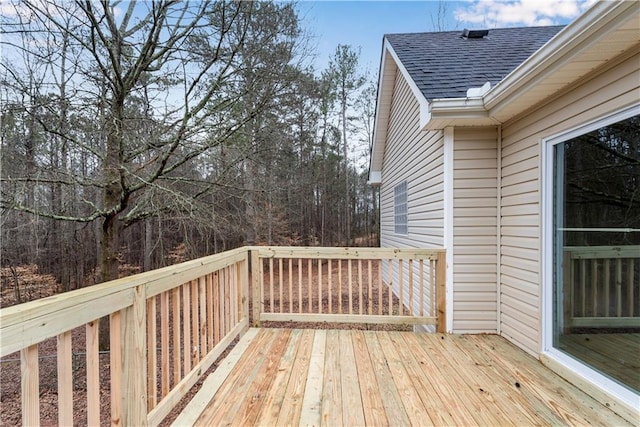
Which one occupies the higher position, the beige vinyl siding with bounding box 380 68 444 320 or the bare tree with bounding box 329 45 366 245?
the bare tree with bounding box 329 45 366 245

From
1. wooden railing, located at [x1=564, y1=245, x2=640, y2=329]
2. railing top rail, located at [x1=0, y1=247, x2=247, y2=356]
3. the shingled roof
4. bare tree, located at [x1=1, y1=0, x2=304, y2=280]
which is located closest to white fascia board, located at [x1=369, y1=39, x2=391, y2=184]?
the shingled roof

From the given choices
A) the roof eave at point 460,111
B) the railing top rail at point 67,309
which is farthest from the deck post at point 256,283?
the roof eave at point 460,111

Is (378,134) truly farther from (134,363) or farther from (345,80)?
(134,363)

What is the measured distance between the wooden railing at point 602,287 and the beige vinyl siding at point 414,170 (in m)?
1.25

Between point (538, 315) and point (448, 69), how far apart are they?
307 cm

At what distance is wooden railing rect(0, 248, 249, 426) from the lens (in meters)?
1.01

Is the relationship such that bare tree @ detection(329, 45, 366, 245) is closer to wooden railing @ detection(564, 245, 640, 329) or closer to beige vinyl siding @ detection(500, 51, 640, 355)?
beige vinyl siding @ detection(500, 51, 640, 355)

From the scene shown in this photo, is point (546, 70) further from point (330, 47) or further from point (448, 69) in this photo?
point (330, 47)

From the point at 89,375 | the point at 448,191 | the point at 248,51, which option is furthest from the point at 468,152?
the point at 248,51

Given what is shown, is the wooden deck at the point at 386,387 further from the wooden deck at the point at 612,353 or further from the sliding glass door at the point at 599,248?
the sliding glass door at the point at 599,248

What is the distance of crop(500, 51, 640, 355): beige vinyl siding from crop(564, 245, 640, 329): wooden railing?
0.89 feet

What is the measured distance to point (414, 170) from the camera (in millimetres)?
4824

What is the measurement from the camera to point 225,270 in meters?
2.95

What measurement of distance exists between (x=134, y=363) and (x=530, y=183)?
327 centimetres
